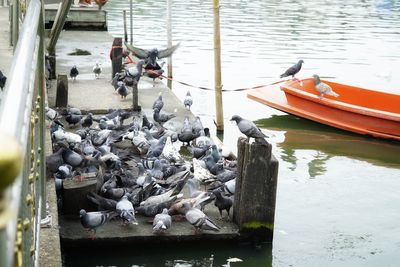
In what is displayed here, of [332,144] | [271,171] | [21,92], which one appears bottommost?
[332,144]

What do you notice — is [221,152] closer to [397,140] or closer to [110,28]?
[397,140]

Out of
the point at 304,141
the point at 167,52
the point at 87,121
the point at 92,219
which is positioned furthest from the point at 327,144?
the point at 92,219

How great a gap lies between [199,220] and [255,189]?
22.6 inches

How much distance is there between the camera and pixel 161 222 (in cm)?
577

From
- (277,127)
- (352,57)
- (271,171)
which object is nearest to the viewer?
(271,171)

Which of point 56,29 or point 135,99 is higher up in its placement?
point 56,29

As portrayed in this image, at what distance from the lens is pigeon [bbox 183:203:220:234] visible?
5852mm

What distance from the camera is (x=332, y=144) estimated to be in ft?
35.8

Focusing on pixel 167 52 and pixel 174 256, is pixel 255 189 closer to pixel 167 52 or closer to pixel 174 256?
pixel 174 256

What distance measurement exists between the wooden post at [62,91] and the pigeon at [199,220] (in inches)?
172

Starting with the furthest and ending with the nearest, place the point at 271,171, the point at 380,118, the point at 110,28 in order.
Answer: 1. the point at 110,28
2. the point at 380,118
3. the point at 271,171

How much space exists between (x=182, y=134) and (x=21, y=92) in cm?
702

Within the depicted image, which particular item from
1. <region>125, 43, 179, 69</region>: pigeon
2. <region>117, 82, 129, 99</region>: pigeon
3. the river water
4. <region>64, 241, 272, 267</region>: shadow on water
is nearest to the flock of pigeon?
<region>64, 241, 272, 267</region>: shadow on water

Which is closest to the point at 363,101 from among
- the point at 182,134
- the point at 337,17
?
the point at 182,134
